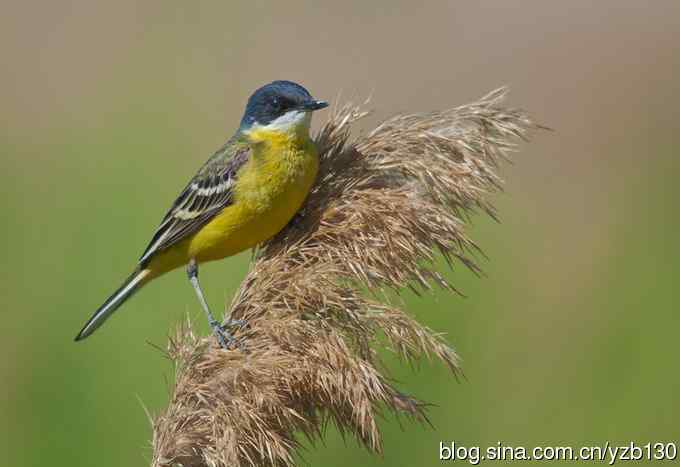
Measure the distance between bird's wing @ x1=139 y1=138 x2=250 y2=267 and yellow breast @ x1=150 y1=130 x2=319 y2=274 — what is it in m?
0.04

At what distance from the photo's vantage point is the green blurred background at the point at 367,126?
18.1 feet

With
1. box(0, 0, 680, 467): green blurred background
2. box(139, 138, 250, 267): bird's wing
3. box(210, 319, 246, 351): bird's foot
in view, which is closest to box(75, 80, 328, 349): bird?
box(139, 138, 250, 267): bird's wing

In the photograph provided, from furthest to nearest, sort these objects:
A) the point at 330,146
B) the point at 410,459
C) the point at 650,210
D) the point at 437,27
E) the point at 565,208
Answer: the point at 437,27 → the point at 565,208 → the point at 650,210 → the point at 410,459 → the point at 330,146

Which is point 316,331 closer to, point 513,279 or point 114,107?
point 513,279

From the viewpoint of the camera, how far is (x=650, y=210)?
758cm

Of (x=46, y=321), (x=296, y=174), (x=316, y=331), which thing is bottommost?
(x=46, y=321)

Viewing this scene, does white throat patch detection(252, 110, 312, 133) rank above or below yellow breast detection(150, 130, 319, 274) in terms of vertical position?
above

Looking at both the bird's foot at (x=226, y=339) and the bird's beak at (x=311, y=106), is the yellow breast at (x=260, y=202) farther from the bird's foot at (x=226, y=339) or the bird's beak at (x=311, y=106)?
the bird's foot at (x=226, y=339)

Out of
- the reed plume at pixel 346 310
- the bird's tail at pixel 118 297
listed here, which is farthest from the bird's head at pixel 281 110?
the reed plume at pixel 346 310

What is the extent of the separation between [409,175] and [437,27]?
28.0 feet

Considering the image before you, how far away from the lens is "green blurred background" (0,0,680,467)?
552 centimetres

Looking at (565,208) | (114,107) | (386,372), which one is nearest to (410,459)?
(386,372)

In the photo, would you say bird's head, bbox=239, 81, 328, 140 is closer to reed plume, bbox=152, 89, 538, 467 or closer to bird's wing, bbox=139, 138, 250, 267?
bird's wing, bbox=139, 138, 250, 267

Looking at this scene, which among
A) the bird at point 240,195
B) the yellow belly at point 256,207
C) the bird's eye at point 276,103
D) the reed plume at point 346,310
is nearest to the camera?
the reed plume at point 346,310
